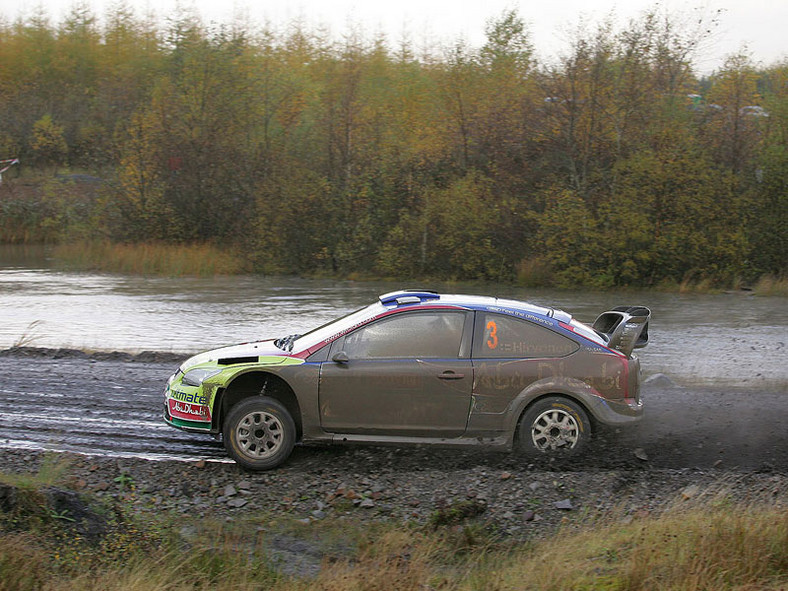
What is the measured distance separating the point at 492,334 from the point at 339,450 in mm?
1857

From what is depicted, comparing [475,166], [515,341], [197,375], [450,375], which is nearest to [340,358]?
[450,375]

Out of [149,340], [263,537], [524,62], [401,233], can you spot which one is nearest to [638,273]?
[401,233]

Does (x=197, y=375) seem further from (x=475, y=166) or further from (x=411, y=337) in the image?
(x=475, y=166)

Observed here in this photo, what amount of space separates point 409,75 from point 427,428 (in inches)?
1599

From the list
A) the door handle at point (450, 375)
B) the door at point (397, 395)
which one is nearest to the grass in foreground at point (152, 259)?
the door at point (397, 395)

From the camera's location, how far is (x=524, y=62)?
119 ft

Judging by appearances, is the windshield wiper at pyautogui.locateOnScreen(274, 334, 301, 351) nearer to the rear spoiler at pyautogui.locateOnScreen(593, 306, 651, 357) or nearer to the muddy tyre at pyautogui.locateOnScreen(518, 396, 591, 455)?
the muddy tyre at pyautogui.locateOnScreen(518, 396, 591, 455)

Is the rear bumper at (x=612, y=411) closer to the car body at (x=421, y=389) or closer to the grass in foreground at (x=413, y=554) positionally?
A: the car body at (x=421, y=389)

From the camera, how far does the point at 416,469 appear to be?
7.49 metres

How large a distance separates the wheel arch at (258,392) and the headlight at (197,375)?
20cm

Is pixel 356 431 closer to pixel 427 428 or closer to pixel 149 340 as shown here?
pixel 427 428

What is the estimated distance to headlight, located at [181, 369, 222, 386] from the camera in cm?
762

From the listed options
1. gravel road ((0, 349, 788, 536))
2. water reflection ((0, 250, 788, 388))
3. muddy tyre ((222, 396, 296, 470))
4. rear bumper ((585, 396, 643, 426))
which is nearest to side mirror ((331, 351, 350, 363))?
muddy tyre ((222, 396, 296, 470))

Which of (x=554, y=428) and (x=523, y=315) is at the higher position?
(x=523, y=315)
